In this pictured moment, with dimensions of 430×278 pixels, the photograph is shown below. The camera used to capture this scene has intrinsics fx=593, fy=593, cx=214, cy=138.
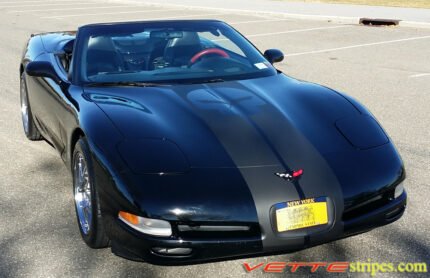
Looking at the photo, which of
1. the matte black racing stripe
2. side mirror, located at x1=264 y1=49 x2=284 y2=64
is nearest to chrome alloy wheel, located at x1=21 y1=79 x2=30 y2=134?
side mirror, located at x1=264 y1=49 x2=284 y2=64

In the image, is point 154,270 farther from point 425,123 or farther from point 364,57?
point 364,57

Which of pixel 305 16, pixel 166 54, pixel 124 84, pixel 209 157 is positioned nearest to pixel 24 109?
pixel 166 54

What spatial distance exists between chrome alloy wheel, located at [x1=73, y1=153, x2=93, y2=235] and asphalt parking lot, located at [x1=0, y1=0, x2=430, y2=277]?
14 cm

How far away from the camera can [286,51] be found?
38.4 ft

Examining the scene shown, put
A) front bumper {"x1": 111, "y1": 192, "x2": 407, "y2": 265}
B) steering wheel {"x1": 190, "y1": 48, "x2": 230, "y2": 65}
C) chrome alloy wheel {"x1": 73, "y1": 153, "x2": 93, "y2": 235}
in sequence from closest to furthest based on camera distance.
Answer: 1. front bumper {"x1": 111, "y1": 192, "x2": 407, "y2": 265}
2. chrome alloy wheel {"x1": 73, "y1": 153, "x2": 93, "y2": 235}
3. steering wheel {"x1": 190, "y1": 48, "x2": 230, "y2": 65}

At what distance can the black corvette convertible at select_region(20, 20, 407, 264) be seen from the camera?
2.94 meters

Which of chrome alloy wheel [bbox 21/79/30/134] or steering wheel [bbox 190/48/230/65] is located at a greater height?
steering wheel [bbox 190/48/230/65]

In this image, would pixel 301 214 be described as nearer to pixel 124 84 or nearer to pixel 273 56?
pixel 124 84

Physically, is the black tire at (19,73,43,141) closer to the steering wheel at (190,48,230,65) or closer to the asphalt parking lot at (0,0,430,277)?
the asphalt parking lot at (0,0,430,277)

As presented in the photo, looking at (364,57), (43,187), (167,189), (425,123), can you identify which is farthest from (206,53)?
(364,57)

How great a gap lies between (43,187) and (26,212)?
50 centimetres

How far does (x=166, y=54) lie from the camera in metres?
4.68

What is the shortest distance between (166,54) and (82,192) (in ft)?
4.73

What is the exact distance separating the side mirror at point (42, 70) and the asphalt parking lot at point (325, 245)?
84 centimetres
